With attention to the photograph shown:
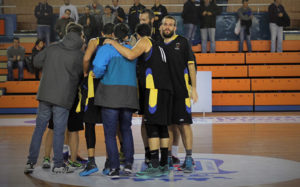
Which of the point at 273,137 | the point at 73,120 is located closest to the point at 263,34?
the point at 273,137

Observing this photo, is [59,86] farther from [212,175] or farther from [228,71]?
[228,71]

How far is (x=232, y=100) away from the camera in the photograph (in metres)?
14.7

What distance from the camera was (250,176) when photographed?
5289 mm

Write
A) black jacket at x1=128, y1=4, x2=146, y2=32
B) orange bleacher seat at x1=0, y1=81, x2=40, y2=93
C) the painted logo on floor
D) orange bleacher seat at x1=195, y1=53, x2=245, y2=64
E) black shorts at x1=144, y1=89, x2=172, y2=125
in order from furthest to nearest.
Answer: orange bleacher seat at x1=195, y1=53, x2=245, y2=64, orange bleacher seat at x1=0, y1=81, x2=40, y2=93, black jacket at x1=128, y1=4, x2=146, y2=32, black shorts at x1=144, y1=89, x2=172, y2=125, the painted logo on floor

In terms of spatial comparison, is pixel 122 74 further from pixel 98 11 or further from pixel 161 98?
pixel 98 11

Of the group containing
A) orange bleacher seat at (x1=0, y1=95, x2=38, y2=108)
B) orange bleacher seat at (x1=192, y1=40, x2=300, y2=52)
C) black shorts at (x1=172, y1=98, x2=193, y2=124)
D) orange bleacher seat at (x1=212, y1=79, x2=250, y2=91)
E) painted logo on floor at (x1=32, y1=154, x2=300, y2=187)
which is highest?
orange bleacher seat at (x1=192, y1=40, x2=300, y2=52)

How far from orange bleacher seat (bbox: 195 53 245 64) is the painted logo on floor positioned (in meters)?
10.2

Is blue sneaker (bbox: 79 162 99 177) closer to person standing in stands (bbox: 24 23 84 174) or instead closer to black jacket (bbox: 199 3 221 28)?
person standing in stands (bbox: 24 23 84 174)

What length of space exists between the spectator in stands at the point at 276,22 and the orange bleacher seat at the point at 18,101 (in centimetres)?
783

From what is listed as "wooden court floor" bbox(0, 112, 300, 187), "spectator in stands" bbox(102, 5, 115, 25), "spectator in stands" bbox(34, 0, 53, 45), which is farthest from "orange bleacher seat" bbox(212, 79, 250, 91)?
"spectator in stands" bbox(34, 0, 53, 45)

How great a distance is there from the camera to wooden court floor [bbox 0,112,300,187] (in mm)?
5691

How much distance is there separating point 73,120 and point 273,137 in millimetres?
4105

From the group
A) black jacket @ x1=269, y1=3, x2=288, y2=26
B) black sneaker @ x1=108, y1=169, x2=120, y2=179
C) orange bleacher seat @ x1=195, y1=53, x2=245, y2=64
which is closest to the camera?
black sneaker @ x1=108, y1=169, x2=120, y2=179

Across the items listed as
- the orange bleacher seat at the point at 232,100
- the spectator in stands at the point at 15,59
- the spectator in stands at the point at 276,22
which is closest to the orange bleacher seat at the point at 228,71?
the orange bleacher seat at the point at 232,100
